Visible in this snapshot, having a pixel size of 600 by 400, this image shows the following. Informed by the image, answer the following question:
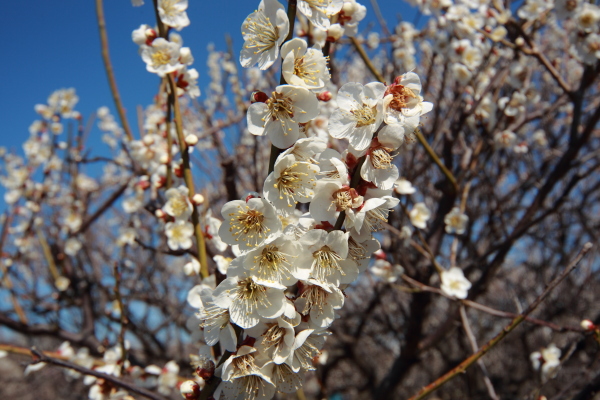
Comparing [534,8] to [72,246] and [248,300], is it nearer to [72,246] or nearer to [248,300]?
[248,300]

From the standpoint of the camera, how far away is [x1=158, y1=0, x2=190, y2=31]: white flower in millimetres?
2062

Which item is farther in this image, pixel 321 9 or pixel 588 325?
pixel 588 325

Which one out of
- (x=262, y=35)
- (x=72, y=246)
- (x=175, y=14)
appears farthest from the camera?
(x=72, y=246)

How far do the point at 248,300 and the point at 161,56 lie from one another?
1.43 m

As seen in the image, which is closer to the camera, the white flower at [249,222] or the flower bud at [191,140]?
the white flower at [249,222]

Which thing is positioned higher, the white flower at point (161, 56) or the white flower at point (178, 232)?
the white flower at point (161, 56)

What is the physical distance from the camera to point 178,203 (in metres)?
1.97

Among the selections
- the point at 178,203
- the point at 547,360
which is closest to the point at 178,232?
the point at 178,203

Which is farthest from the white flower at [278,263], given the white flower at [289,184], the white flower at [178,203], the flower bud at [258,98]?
the white flower at [178,203]

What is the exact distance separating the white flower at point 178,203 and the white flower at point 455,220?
2263mm

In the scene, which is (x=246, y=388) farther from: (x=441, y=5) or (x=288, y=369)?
(x=441, y=5)

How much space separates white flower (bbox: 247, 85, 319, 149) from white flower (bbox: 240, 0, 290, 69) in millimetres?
135

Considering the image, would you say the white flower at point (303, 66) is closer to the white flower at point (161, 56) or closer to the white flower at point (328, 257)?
the white flower at point (328, 257)

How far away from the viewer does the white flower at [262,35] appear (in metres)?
1.29
